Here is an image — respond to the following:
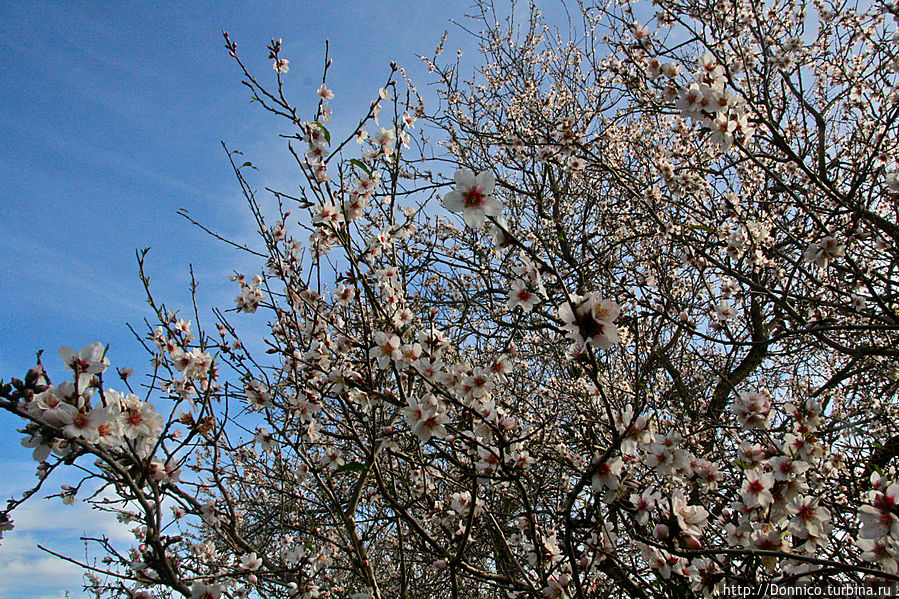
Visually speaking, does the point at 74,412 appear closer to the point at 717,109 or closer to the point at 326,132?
the point at 326,132

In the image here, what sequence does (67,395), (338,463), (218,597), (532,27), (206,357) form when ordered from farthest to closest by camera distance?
1. (532,27)
2. (338,463)
3. (206,357)
4. (218,597)
5. (67,395)

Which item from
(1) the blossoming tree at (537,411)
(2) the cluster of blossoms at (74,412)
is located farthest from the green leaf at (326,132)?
(2) the cluster of blossoms at (74,412)

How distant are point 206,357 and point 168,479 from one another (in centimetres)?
83

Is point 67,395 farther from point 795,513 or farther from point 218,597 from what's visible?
point 795,513

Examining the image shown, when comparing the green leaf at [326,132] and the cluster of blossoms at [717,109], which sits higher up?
the cluster of blossoms at [717,109]

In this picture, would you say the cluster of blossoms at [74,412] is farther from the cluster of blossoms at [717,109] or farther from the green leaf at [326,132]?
the cluster of blossoms at [717,109]

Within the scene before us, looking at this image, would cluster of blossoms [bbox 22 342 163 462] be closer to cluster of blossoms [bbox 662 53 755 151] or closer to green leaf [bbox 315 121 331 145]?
green leaf [bbox 315 121 331 145]

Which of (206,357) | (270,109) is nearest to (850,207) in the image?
(270,109)

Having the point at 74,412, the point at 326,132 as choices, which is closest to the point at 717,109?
the point at 326,132

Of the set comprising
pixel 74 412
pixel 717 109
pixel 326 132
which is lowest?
pixel 74 412

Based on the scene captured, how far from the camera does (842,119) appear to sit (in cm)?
479

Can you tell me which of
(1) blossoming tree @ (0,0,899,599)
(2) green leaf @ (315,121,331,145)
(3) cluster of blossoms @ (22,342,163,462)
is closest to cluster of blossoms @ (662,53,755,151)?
(1) blossoming tree @ (0,0,899,599)

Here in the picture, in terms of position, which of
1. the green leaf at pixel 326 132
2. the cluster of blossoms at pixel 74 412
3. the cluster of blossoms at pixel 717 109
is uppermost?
the cluster of blossoms at pixel 717 109

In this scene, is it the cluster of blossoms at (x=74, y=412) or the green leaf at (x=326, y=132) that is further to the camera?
the green leaf at (x=326, y=132)
